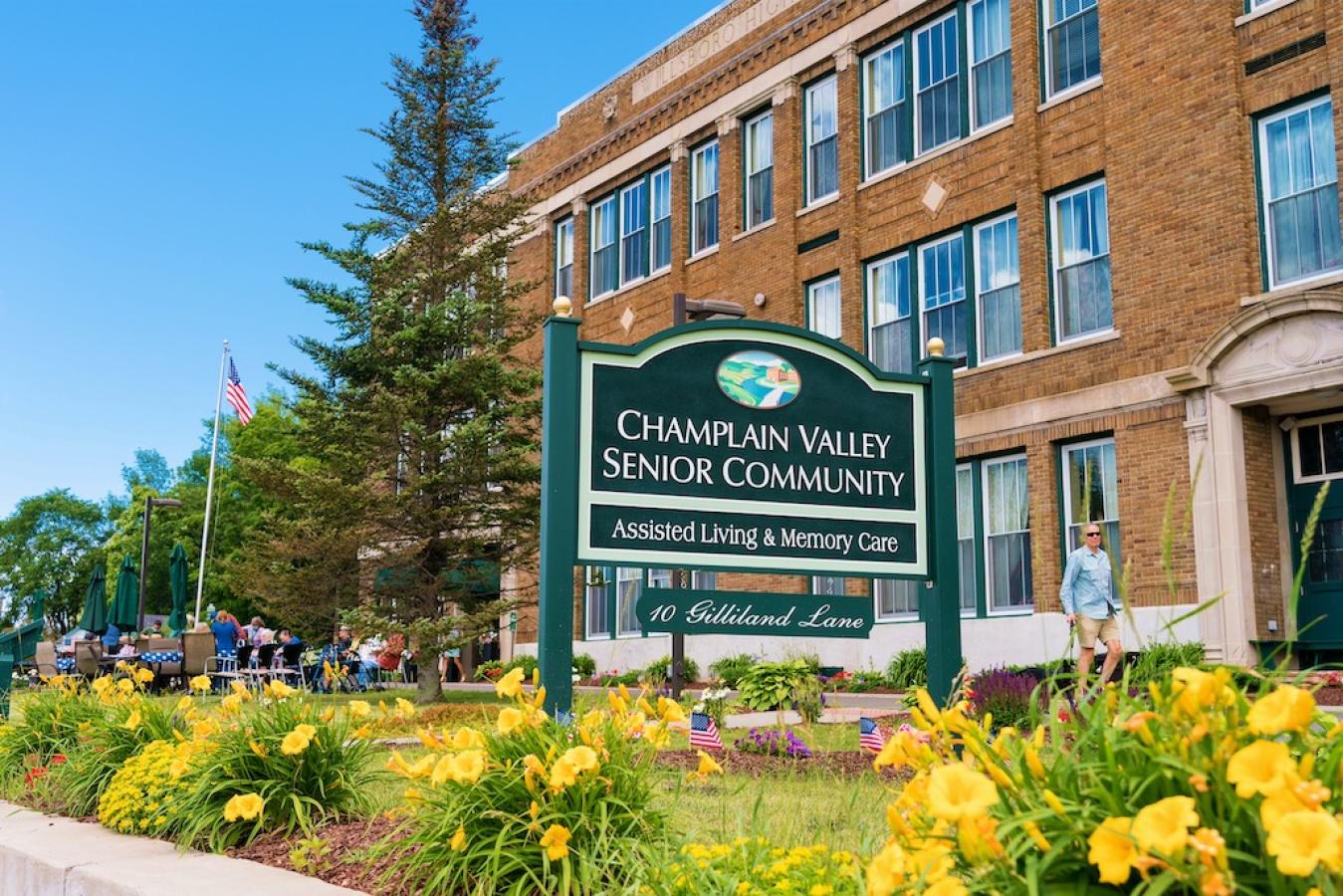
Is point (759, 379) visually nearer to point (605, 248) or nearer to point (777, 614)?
point (777, 614)

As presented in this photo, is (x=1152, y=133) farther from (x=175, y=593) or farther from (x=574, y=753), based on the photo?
(x=175, y=593)

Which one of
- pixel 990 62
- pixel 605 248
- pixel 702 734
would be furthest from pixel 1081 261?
pixel 605 248

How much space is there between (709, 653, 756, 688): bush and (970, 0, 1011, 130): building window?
9.29 meters

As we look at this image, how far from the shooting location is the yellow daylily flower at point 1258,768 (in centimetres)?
216

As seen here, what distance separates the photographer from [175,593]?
110 feet

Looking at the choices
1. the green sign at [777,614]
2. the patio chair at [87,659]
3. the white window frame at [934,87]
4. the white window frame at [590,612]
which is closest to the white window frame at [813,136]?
the white window frame at [934,87]

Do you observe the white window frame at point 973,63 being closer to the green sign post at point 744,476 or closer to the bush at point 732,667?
the bush at point 732,667

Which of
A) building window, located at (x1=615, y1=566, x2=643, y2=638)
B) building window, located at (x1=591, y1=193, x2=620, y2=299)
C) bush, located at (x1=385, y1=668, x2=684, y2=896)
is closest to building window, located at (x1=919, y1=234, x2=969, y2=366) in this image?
building window, located at (x1=615, y1=566, x2=643, y2=638)

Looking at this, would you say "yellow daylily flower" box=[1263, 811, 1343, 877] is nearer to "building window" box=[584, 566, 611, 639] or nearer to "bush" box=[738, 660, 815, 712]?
"bush" box=[738, 660, 815, 712]

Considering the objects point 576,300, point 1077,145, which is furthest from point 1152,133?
point 576,300

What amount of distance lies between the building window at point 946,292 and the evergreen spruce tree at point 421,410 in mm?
6404

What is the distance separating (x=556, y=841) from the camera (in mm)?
4242

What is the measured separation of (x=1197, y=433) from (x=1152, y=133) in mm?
4154

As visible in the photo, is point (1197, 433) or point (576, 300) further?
point (576, 300)
